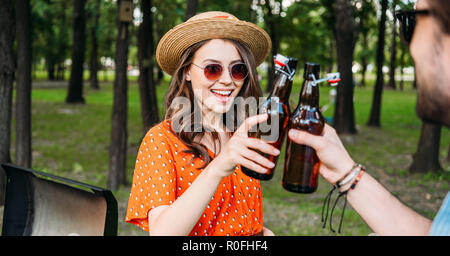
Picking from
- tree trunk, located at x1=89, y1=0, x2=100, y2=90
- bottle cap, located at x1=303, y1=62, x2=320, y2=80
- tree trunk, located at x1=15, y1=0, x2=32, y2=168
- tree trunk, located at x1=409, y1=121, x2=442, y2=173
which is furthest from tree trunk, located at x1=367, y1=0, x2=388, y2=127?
bottle cap, located at x1=303, y1=62, x2=320, y2=80

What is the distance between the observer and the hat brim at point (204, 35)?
2283 mm

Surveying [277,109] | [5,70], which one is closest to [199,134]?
[277,109]

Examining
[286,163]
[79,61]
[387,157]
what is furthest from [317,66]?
[79,61]

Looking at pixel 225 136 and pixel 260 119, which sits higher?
pixel 260 119

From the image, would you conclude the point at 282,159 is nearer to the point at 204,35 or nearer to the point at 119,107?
the point at 119,107

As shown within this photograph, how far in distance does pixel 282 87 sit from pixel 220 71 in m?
0.55

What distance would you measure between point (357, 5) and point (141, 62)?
9.43 meters

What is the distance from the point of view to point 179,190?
2.20m

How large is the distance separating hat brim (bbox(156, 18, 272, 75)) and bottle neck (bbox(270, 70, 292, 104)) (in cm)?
61

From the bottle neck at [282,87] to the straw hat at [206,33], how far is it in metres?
0.61

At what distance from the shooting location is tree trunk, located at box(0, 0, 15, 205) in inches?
234

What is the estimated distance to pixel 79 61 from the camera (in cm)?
2017

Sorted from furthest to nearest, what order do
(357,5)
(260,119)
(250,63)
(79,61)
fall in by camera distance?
(79,61), (357,5), (250,63), (260,119)

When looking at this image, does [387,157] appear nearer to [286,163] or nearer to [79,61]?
[286,163]
